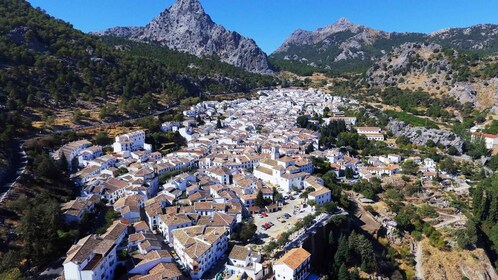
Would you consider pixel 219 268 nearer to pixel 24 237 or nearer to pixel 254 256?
pixel 254 256

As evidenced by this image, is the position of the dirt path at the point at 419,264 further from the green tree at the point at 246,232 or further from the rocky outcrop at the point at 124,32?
the rocky outcrop at the point at 124,32

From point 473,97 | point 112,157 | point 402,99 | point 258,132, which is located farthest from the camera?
point 402,99

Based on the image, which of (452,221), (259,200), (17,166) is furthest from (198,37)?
(452,221)

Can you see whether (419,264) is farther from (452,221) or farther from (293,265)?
(293,265)

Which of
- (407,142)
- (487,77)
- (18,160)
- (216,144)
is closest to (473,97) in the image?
(487,77)

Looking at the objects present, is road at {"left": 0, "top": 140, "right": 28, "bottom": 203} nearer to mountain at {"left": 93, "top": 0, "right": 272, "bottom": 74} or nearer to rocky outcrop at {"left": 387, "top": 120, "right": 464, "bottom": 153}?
rocky outcrop at {"left": 387, "top": 120, "right": 464, "bottom": 153}

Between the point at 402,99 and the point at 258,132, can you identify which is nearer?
the point at 258,132
